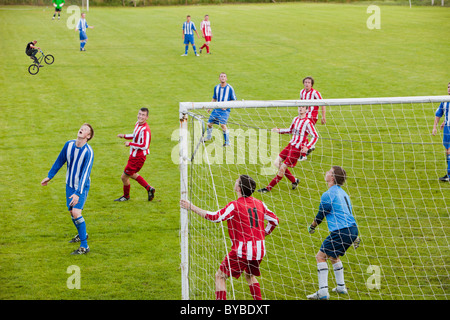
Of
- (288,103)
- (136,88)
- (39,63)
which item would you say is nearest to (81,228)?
(288,103)

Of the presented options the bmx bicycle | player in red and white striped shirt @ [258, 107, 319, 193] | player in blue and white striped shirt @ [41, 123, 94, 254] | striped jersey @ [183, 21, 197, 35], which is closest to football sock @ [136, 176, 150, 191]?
player in blue and white striped shirt @ [41, 123, 94, 254]

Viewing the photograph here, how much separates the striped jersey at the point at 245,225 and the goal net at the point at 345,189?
188mm

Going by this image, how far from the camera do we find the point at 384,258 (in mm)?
7707

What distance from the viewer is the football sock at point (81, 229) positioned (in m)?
7.70

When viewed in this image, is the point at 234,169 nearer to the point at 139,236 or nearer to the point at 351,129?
the point at 139,236

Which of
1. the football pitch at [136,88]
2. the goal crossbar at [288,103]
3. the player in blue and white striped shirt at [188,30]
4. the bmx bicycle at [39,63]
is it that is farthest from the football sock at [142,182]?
the player in blue and white striped shirt at [188,30]

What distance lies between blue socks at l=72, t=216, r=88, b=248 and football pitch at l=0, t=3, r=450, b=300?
7.9 inches

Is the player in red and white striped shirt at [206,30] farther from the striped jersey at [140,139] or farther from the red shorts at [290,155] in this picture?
the striped jersey at [140,139]

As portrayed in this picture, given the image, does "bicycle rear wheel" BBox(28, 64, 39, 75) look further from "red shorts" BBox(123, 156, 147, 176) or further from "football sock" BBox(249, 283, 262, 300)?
"football sock" BBox(249, 283, 262, 300)

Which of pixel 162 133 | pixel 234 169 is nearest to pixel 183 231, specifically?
pixel 234 169

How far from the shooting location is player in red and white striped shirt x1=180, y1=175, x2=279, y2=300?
6.04 meters

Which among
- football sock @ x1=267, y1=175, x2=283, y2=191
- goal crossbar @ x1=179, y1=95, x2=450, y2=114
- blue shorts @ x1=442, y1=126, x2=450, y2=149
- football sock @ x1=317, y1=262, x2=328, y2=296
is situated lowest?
football sock @ x1=317, y1=262, x2=328, y2=296

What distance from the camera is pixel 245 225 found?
19.8 feet

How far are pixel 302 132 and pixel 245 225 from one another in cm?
437
